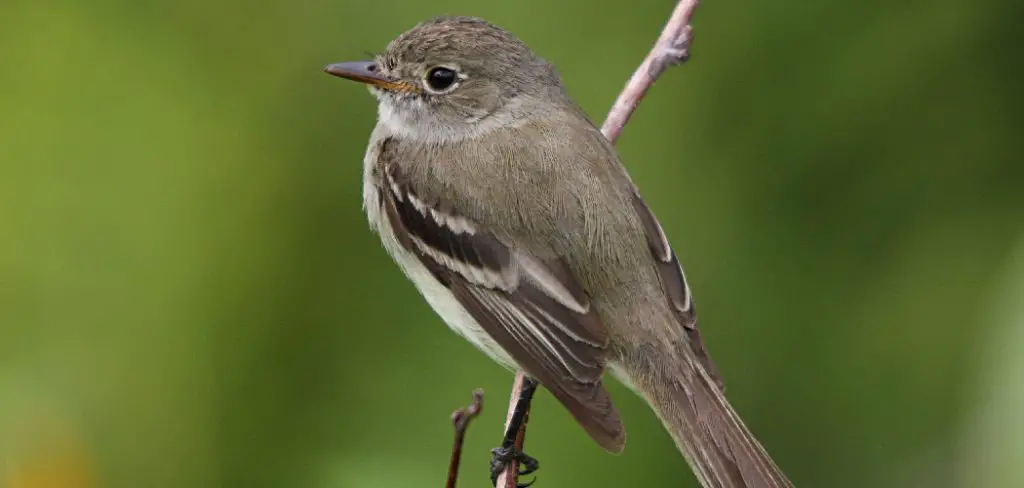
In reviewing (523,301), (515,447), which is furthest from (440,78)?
(515,447)

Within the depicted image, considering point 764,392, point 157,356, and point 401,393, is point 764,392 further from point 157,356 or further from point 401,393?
point 157,356

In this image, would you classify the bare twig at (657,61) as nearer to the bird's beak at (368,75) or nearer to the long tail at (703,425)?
the long tail at (703,425)

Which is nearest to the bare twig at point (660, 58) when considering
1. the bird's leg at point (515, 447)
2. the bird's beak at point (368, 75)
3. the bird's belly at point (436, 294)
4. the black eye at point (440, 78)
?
the black eye at point (440, 78)

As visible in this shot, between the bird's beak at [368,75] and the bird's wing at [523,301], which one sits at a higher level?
the bird's beak at [368,75]

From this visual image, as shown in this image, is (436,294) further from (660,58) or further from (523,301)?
A: (660,58)

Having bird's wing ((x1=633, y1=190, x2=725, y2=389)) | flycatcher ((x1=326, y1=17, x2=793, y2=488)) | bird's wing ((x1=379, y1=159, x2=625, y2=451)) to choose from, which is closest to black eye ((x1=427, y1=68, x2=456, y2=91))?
flycatcher ((x1=326, y1=17, x2=793, y2=488))

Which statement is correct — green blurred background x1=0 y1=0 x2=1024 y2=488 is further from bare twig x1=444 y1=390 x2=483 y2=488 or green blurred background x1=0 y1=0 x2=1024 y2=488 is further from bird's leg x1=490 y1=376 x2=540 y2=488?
bare twig x1=444 y1=390 x2=483 y2=488

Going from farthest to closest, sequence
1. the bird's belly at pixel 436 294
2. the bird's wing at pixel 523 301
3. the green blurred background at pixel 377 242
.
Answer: the green blurred background at pixel 377 242 → the bird's belly at pixel 436 294 → the bird's wing at pixel 523 301

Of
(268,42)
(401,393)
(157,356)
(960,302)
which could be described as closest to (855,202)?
(960,302)

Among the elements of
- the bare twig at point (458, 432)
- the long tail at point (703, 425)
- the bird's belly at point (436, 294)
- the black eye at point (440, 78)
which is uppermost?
the black eye at point (440, 78)

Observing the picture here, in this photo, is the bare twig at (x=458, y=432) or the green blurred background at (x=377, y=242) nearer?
the bare twig at (x=458, y=432)

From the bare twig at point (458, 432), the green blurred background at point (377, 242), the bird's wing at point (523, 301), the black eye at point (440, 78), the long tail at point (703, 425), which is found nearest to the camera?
the bare twig at point (458, 432)
